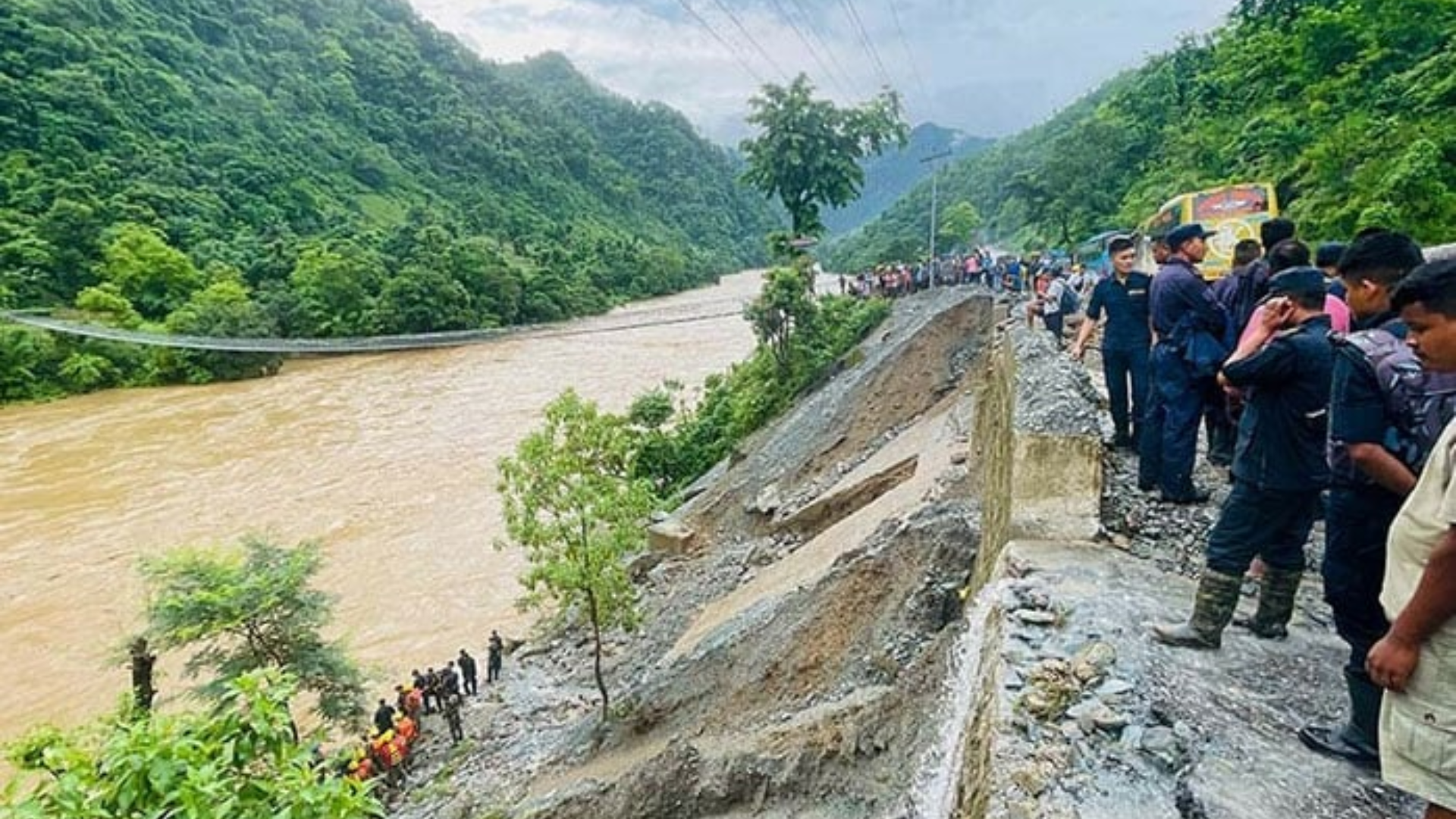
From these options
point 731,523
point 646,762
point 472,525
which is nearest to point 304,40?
point 472,525

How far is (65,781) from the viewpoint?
2756 mm

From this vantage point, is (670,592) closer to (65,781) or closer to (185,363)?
(65,781)

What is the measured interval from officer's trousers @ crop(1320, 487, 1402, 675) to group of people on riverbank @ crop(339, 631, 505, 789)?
36.4 feet

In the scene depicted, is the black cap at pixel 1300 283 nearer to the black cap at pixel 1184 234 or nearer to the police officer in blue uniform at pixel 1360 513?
the police officer in blue uniform at pixel 1360 513

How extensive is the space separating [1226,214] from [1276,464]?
12731mm

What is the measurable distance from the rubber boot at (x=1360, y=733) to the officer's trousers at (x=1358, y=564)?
0.17ft

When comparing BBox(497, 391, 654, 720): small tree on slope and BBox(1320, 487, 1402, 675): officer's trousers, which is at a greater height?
BBox(1320, 487, 1402, 675): officer's trousers

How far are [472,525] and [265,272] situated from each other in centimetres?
3750

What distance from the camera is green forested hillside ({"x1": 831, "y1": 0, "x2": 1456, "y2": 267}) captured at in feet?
47.6

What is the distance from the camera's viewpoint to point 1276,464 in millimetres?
3281

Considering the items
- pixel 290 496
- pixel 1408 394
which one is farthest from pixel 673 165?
pixel 1408 394

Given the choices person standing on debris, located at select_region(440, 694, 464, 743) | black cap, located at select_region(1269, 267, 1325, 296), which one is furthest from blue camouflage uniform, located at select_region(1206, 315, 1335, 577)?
person standing on debris, located at select_region(440, 694, 464, 743)

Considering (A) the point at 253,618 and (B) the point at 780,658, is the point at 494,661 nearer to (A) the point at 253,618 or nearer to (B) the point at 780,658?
(A) the point at 253,618

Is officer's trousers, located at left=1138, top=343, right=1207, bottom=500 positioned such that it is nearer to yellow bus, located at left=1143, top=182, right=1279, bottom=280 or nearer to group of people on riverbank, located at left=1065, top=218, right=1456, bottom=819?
group of people on riverbank, located at left=1065, top=218, right=1456, bottom=819
